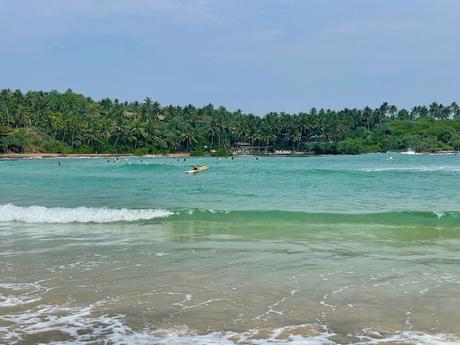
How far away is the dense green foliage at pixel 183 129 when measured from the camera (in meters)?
146

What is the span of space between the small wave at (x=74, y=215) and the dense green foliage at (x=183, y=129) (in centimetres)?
12140

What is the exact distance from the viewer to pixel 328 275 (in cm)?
1041

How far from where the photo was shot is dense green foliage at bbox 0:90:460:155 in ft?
479

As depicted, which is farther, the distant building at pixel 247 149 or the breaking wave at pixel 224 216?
the distant building at pixel 247 149

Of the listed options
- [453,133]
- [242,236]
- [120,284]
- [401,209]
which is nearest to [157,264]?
[120,284]

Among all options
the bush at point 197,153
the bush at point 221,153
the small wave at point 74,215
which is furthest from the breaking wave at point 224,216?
the bush at point 221,153

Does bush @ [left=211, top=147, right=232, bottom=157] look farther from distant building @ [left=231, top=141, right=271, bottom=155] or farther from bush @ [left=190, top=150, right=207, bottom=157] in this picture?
distant building @ [left=231, top=141, right=271, bottom=155]

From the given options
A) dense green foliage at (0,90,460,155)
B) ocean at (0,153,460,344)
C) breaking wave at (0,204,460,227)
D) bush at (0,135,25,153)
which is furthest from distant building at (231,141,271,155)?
ocean at (0,153,460,344)

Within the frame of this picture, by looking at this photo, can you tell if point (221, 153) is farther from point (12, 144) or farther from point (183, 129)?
point (12, 144)

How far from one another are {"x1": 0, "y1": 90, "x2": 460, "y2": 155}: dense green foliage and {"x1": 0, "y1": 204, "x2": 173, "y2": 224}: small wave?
12140cm

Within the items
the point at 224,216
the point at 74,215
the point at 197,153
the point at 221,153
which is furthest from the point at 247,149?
the point at 74,215

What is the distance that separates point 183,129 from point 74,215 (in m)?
148

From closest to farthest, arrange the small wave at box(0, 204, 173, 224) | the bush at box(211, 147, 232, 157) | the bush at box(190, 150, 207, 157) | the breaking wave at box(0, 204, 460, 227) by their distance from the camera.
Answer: the breaking wave at box(0, 204, 460, 227) < the small wave at box(0, 204, 173, 224) < the bush at box(190, 150, 207, 157) < the bush at box(211, 147, 232, 157)

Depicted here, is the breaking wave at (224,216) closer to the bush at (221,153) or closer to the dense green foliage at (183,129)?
the dense green foliage at (183,129)
